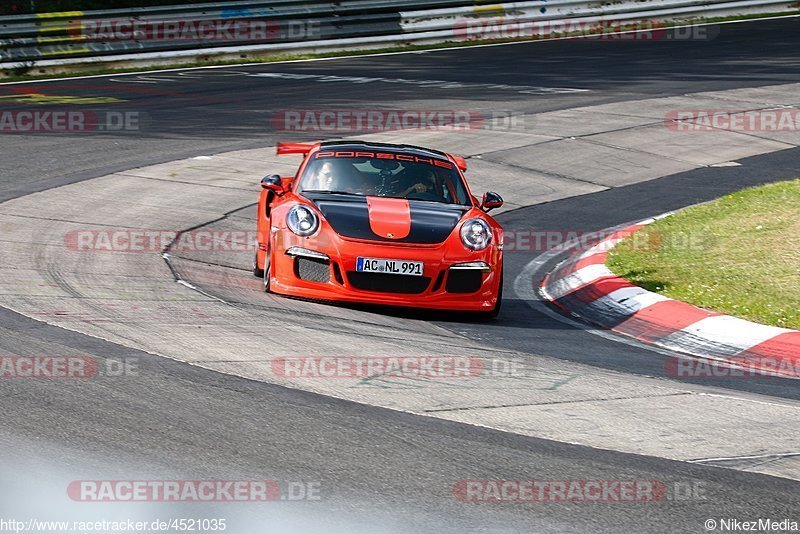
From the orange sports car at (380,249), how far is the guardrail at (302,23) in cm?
1599

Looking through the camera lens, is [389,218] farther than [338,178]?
No

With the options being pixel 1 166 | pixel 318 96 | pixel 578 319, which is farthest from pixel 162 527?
pixel 318 96

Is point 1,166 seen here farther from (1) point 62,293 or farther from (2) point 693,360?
(2) point 693,360

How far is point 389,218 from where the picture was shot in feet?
31.6

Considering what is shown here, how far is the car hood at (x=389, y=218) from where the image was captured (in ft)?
30.8

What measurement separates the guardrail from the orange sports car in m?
16.0

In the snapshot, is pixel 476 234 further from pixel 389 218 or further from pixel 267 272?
pixel 267 272

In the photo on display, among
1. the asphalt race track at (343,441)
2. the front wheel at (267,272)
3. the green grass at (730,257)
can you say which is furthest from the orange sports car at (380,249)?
the green grass at (730,257)

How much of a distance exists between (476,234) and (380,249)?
2.71ft

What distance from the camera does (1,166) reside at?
15.2m

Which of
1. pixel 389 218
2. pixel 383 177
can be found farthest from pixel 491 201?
pixel 389 218

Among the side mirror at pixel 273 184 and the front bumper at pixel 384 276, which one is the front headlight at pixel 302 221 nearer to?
the front bumper at pixel 384 276

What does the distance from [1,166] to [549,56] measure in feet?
52.3

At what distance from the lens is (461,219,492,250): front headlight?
952 cm
